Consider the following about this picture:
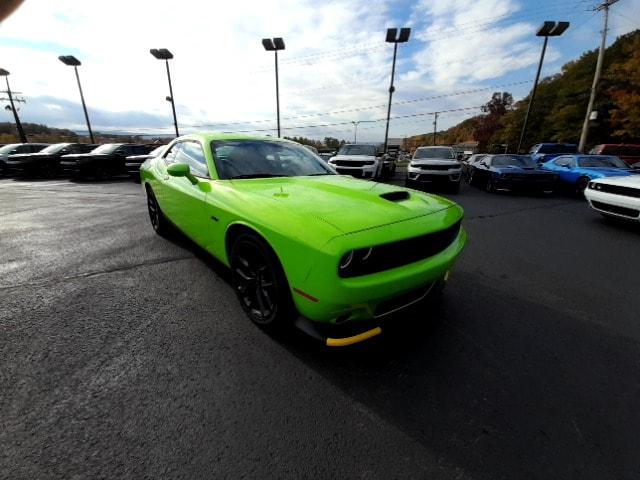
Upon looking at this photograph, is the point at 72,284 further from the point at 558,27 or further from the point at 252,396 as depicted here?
the point at 558,27

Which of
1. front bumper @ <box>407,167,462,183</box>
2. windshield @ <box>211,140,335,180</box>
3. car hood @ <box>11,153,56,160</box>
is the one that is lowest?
front bumper @ <box>407,167,462,183</box>

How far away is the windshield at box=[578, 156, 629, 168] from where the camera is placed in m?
9.31

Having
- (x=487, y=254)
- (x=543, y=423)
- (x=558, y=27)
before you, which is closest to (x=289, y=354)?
(x=543, y=423)

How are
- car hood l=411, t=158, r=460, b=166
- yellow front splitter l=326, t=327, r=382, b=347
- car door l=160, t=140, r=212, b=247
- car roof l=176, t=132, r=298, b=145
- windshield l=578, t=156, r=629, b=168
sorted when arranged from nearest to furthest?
yellow front splitter l=326, t=327, r=382, b=347, car door l=160, t=140, r=212, b=247, car roof l=176, t=132, r=298, b=145, windshield l=578, t=156, r=629, b=168, car hood l=411, t=158, r=460, b=166

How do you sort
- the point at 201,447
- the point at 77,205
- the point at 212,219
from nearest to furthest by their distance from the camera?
the point at 201,447, the point at 212,219, the point at 77,205

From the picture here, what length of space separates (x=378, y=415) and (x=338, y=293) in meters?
0.69

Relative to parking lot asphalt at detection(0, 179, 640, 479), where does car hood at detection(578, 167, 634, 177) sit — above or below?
above

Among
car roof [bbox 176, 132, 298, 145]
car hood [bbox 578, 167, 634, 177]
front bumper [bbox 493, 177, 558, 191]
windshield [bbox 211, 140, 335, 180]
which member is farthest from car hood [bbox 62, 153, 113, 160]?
car hood [bbox 578, 167, 634, 177]

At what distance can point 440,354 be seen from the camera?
2.12 metres

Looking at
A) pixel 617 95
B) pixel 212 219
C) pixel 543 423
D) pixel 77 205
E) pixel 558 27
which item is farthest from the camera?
pixel 617 95

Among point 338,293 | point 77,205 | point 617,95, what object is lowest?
point 77,205

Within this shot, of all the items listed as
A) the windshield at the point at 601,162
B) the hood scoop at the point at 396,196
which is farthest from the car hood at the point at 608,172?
the hood scoop at the point at 396,196

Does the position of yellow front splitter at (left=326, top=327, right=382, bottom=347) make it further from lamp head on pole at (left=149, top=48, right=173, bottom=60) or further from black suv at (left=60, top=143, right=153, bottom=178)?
lamp head on pole at (left=149, top=48, right=173, bottom=60)

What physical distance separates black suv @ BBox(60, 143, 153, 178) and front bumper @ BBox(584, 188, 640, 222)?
1521cm
